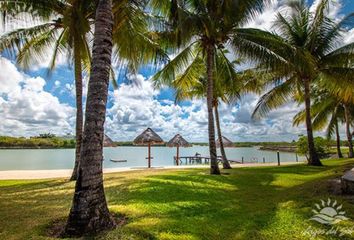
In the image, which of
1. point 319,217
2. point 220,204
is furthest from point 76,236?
point 319,217

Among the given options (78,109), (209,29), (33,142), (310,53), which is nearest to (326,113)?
(310,53)

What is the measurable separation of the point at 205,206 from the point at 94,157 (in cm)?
307

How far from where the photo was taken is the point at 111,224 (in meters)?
4.75

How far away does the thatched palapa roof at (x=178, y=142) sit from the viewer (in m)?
26.2

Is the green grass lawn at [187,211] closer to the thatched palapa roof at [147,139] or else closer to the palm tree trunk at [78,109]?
the palm tree trunk at [78,109]

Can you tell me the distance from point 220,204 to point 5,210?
4.97 m

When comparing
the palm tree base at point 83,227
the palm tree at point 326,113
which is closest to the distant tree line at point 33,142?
the palm tree at point 326,113

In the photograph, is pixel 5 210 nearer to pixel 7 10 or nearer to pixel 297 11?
pixel 7 10

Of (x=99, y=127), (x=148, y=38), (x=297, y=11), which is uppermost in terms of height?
(x=297, y=11)

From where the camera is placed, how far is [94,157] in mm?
4758

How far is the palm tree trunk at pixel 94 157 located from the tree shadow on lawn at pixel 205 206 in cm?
62

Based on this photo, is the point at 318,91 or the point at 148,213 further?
the point at 318,91

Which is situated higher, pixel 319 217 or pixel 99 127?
pixel 99 127

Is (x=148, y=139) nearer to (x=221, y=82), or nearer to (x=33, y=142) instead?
(x=221, y=82)
